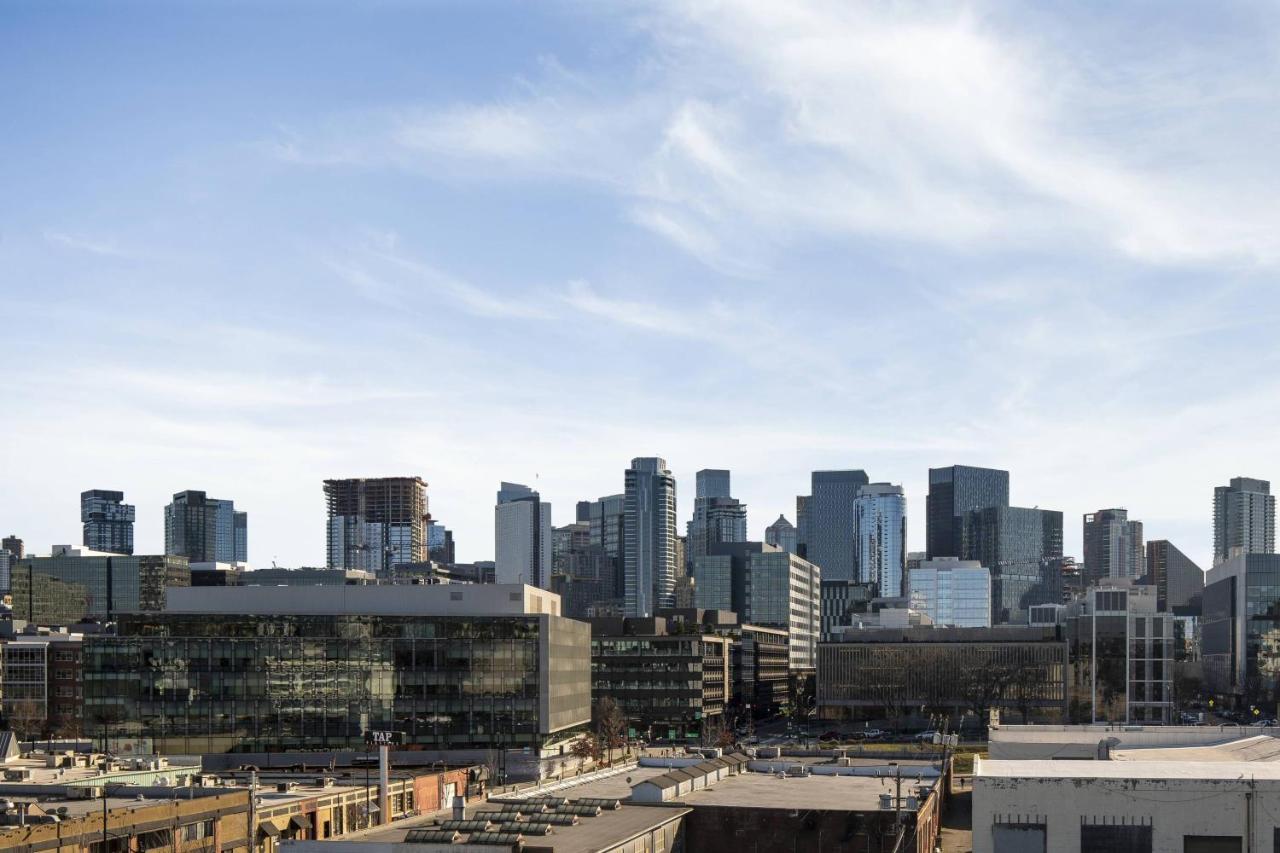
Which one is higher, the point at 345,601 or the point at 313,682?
the point at 345,601

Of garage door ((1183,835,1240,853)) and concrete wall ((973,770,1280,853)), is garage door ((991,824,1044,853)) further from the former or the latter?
garage door ((1183,835,1240,853))

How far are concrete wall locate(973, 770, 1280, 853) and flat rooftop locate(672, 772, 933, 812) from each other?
2560 cm

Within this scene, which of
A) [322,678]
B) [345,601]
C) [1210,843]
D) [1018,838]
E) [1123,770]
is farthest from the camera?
[345,601]

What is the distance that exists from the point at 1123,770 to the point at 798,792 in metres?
32.5

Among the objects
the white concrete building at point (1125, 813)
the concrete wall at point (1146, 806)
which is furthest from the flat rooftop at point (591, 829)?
the concrete wall at point (1146, 806)

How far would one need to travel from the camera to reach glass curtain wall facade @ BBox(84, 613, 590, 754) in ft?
536

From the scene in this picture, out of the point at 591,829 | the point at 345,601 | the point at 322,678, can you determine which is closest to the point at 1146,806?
the point at 591,829

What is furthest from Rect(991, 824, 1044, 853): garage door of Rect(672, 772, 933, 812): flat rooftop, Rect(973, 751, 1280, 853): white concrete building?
Rect(672, 772, 933, 812): flat rooftop

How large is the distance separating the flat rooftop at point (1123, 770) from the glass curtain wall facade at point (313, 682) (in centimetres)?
9365

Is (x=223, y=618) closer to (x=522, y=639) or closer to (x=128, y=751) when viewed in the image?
(x=128, y=751)

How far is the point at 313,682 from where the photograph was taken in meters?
165

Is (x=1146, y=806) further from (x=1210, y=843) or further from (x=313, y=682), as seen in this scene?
(x=313, y=682)

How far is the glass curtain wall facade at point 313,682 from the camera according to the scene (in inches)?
6437

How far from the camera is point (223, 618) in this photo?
165750mm
